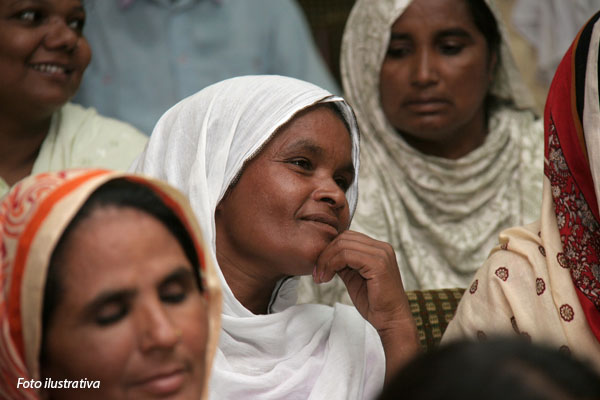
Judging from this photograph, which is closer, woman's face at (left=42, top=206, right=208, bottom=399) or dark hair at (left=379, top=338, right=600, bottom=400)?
dark hair at (left=379, top=338, right=600, bottom=400)

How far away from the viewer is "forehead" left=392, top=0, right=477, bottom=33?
3.20 metres

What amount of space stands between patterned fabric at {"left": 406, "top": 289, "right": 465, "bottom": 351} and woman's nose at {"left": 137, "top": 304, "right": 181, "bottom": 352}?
1.16 m

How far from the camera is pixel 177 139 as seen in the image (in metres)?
2.06

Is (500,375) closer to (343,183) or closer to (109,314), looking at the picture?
(109,314)

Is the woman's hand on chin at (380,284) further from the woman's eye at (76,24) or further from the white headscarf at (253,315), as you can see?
the woman's eye at (76,24)

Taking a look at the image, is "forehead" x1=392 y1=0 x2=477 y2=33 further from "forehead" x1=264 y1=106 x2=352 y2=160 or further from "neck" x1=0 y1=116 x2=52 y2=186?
"neck" x1=0 y1=116 x2=52 y2=186

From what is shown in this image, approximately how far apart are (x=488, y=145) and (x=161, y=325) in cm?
240

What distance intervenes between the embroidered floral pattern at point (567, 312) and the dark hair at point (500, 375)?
3.81 ft

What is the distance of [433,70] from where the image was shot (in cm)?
317

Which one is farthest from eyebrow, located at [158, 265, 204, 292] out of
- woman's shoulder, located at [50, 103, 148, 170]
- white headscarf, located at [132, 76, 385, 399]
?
woman's shoulder, located at [50, 103, 148, 170]

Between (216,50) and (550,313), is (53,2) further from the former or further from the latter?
(550,313)

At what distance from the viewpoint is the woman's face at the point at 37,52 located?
2717 mm

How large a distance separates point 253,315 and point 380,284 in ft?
1.16

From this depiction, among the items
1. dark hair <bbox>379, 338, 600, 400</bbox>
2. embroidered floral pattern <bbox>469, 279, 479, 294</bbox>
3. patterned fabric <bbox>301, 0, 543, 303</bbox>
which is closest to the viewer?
Result: dark hair <bbox>379, 338, 600, 400</bbox>
